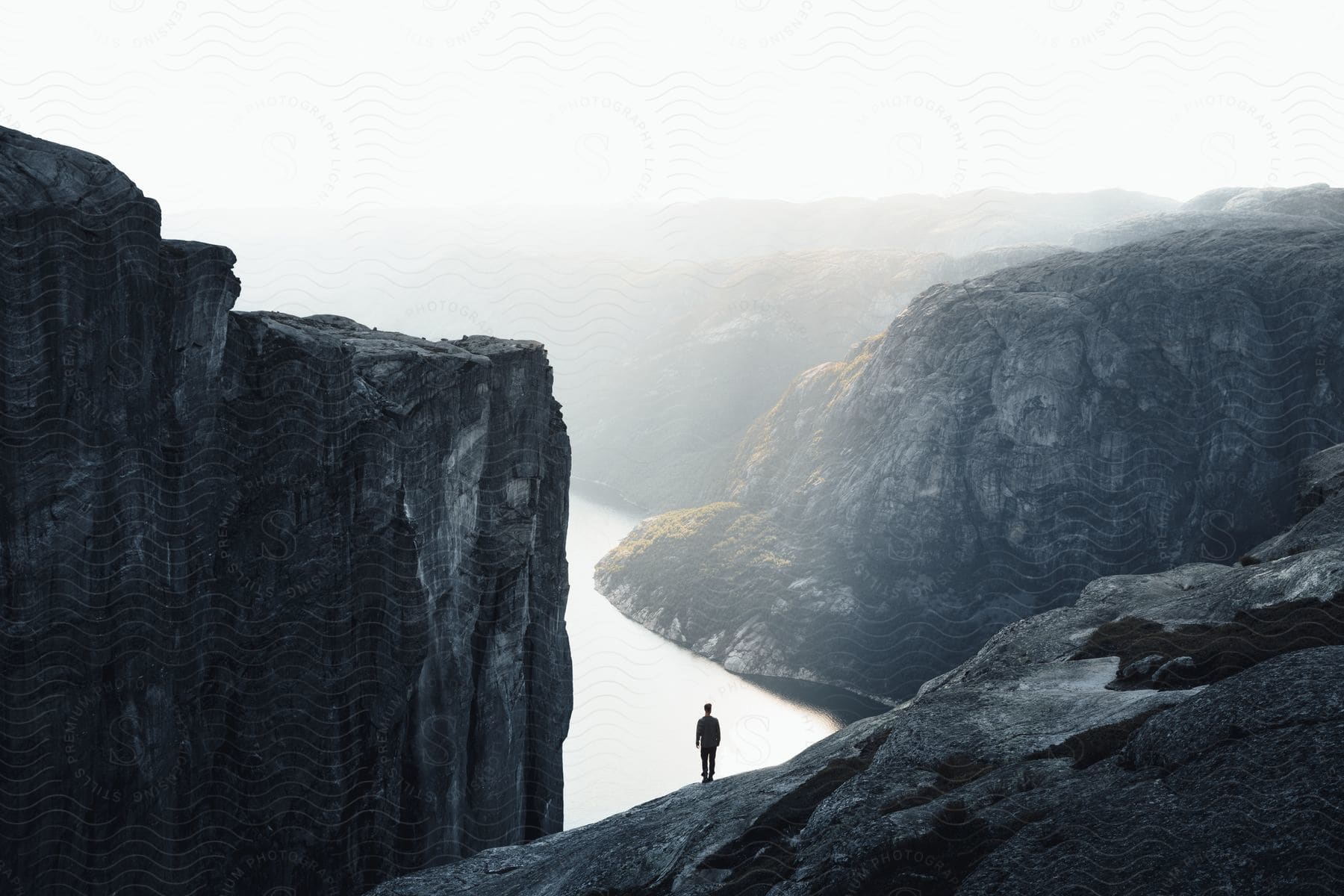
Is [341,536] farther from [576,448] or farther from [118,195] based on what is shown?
[576,448]

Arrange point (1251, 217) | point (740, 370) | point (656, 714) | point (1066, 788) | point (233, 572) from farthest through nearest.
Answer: point (740, 370) → point (1251, 217) → point (656, 714) → point (233, 572) → point (1066, 788)

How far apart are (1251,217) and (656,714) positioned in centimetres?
9042

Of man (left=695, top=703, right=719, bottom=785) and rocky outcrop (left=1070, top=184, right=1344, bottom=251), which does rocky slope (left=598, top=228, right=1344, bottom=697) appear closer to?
rocky outcrop (left=1070, top=184, right=1344, bottom=251)

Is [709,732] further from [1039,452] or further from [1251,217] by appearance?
[1251,217]

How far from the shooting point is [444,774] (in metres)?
42.0

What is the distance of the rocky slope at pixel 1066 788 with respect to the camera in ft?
55.4

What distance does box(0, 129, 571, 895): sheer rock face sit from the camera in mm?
32094

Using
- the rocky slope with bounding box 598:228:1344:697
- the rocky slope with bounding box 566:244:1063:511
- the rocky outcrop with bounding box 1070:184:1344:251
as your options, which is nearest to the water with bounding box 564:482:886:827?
the rocky slope with bounding box 598:228:1344:697

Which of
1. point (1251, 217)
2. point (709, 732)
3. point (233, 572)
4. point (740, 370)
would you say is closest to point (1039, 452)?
point (1251, 217)

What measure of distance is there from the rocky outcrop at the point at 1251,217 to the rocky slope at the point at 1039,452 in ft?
27.5

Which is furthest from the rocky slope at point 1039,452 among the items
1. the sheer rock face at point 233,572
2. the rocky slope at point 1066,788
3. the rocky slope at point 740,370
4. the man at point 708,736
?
the rocky slope at point 1066,788

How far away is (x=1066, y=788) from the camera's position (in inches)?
795

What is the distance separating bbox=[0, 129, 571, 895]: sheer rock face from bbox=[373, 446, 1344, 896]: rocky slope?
10.7 m

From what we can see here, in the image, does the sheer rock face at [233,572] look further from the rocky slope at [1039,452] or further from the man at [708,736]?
the rocky slope at [1039,452]
